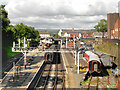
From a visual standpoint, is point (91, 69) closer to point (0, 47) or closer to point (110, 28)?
point (0, 47)

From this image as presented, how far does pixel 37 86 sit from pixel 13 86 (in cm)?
240

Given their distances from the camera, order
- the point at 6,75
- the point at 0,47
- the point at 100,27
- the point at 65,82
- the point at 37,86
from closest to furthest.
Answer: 1. the point at 37,86
2. the point at 65,82
3. the point at 6,75
4. the point at 0,47
5. the point at 100,27

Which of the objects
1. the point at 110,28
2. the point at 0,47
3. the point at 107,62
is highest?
the point at 110,28

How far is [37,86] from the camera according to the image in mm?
14773

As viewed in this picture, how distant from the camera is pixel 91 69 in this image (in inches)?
744

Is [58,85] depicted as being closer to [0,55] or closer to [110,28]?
[0,55]

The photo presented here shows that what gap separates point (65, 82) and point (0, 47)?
12.0 meters

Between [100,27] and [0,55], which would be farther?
[100,27]

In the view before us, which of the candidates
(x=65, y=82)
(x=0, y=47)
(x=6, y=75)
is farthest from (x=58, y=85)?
(x=0, y=47)

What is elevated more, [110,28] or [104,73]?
[110,28]

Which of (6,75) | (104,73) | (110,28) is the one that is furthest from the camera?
(110,28)

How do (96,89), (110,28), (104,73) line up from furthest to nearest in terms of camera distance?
(110,28), (104,73), (96,89)

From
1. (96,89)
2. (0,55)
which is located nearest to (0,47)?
(0,55)

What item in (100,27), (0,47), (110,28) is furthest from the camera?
(100,27)
